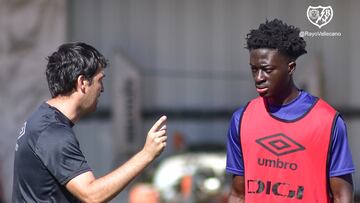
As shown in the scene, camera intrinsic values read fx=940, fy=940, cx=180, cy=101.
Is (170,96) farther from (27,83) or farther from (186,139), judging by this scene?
(27,83)

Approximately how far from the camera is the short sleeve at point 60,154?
4.43 metres

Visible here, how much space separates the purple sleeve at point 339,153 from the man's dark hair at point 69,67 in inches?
51.9

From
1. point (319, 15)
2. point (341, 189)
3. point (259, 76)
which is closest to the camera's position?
point (341, 189)

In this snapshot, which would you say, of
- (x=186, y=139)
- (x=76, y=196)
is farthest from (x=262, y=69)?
(x=186, y=139)

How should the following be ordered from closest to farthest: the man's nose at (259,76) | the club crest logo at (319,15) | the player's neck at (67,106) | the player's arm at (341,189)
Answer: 1. the player's neck at (67,106)
2. the player's arm at (341,189)
3. the man's nose at (259,76)
4. the club crest logo at (319,15)

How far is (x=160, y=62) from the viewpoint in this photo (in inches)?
517

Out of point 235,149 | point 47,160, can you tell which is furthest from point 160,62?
point 47,160

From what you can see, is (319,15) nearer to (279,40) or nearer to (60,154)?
→ (279,40)

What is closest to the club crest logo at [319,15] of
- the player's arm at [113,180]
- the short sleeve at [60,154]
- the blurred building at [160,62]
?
the blurred building at [160,62]

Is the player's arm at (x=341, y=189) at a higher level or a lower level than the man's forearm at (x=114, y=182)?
lower

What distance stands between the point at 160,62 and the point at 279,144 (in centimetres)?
808

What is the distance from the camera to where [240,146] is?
5.25 meters

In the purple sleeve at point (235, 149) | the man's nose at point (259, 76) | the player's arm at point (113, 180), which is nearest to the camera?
the player's arm at point (113, 180)

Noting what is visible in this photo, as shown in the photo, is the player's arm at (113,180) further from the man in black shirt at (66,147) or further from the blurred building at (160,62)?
the blurred building at (160,62)
